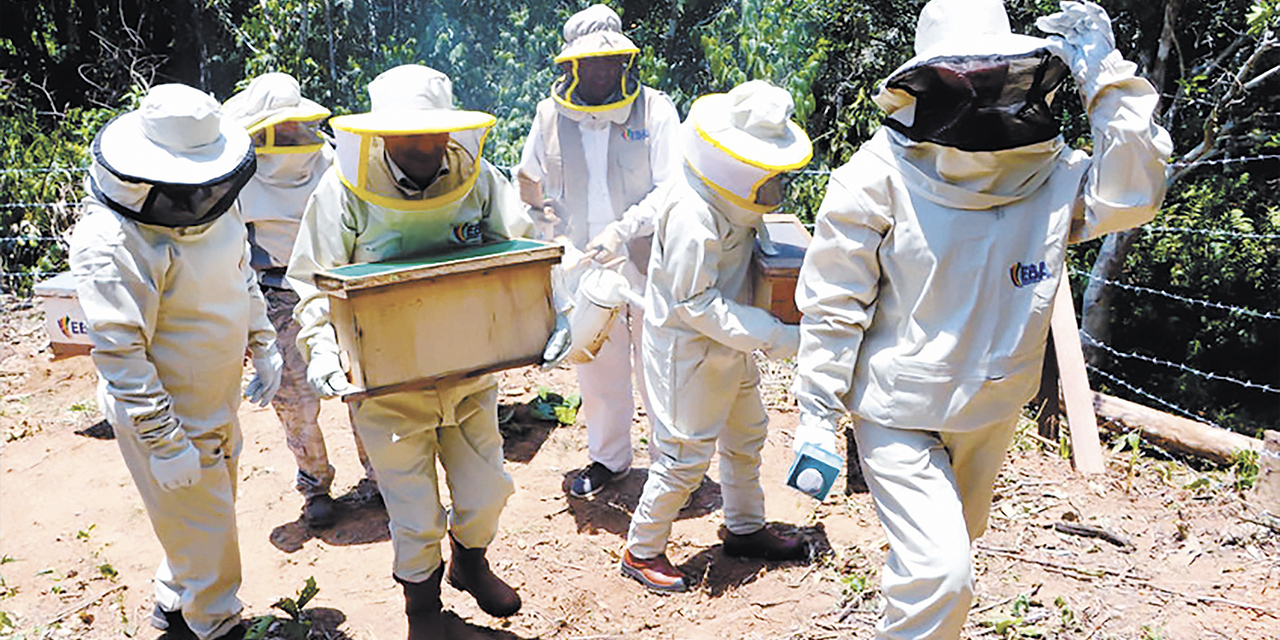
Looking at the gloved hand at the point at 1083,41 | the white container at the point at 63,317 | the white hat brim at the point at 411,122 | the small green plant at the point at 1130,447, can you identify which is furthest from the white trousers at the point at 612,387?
the white container at the point at 63,317

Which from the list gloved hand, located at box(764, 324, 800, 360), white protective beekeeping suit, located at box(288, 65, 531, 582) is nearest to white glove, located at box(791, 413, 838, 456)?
gloved hand, located at box(764, 324, 800, 360)

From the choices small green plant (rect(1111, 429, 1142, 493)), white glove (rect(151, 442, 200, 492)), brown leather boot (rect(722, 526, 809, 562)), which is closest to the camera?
white glove (rect(151, 442, 200, 492))

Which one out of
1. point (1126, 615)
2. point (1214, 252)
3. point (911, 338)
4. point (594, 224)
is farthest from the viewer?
point (1214, 252)

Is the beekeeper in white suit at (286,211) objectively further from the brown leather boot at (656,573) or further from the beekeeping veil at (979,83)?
the beekeeping veil at (979,83)

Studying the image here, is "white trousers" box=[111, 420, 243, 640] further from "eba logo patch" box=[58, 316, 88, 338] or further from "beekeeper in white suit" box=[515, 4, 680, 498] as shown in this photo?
"eba logo patch" box=[58, 316, 88, 338]

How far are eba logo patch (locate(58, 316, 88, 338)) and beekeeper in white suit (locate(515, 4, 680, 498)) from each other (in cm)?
289

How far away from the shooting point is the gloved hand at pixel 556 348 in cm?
332

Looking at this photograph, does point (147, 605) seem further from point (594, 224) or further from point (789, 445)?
point (789, 445)

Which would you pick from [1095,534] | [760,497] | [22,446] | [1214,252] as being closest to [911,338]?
[760,497]

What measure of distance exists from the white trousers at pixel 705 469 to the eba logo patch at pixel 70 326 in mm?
3754

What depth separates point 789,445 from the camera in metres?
5.59

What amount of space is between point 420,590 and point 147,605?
4.54ft

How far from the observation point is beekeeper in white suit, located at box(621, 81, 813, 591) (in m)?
3.53

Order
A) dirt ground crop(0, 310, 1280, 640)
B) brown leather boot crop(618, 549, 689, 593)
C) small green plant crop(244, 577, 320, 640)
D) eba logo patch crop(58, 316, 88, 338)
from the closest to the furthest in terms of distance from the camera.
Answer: small green plant crop(244, 577, 320, 640), dirt ground crop(0, 310, 1280, 640), brown leather boot crop(618, 549, 689, 593), eba logo patch crop(58, 316, 88, 338)
